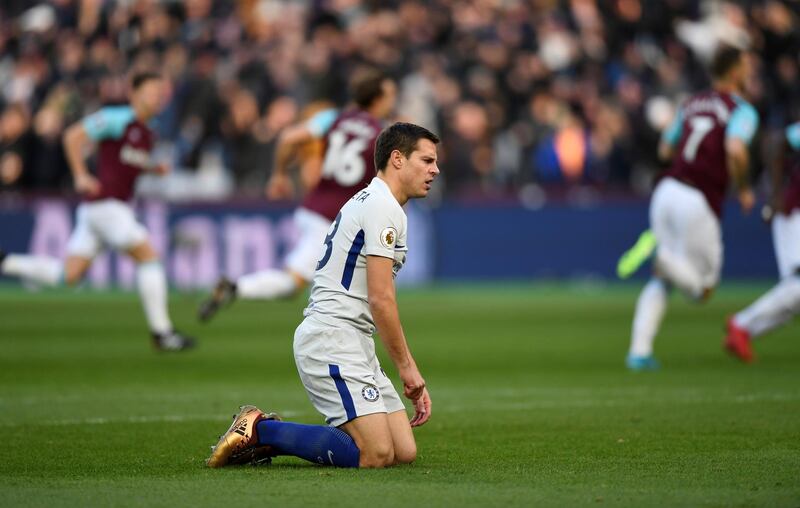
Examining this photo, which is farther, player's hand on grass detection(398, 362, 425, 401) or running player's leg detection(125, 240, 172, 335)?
running player's leg detection(125, 240, 172, 335)

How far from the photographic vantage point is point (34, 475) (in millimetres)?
6992

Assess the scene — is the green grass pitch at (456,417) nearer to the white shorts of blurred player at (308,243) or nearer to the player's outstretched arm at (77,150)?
the white shorts of blurred player at (308,243)

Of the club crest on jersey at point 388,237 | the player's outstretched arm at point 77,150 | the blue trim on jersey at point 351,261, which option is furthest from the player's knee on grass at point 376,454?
the player's outstretched arm at point 77,150

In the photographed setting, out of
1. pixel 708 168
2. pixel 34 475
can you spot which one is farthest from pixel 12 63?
pixel 34 475

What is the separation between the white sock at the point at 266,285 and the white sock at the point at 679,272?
134 inches

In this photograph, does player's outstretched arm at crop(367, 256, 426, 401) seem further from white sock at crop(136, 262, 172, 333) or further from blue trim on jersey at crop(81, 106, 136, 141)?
blue trim on jersey at crop(81, 106, 136, 141)

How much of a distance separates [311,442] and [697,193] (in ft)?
21.5

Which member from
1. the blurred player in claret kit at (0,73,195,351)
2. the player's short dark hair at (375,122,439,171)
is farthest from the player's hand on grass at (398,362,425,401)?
the blurred player in claret kit at (0,73,195,351)

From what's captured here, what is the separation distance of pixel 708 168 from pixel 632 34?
592 inches

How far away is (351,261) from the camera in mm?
7246

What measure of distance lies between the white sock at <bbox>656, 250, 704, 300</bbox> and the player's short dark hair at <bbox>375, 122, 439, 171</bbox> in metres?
5.70

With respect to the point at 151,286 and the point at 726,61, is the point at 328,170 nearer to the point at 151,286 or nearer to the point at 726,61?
the point at 151,286

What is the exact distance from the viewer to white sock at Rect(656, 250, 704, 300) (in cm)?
1257

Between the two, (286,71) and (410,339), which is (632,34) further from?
(410,339)
